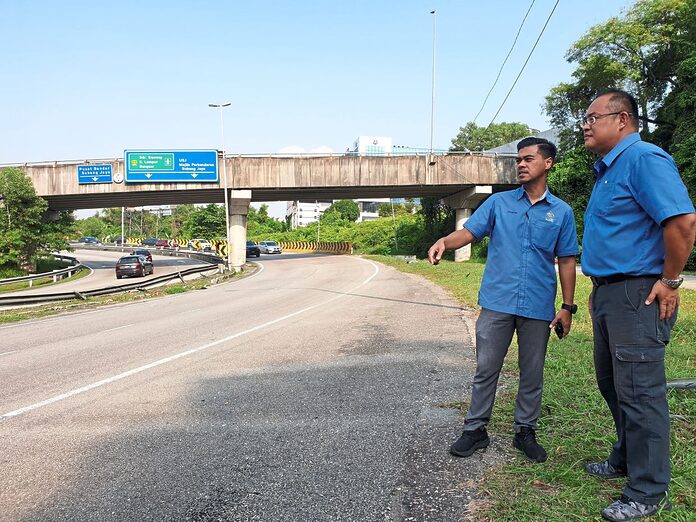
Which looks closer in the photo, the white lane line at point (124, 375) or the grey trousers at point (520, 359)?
the grey trousers at point (520, 359)

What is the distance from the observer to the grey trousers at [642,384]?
2.53m

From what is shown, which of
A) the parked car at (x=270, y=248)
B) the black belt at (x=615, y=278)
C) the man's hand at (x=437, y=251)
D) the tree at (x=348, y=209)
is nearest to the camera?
the black belt at (x=615, y=278)

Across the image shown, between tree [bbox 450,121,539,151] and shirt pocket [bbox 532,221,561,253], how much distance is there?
79.0m

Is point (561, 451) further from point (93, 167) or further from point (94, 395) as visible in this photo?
point (93, 167)

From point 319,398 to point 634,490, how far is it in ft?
9.50

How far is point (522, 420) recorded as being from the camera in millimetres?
3361

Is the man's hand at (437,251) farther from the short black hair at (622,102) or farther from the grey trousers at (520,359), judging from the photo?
the short black hair at (622,102)

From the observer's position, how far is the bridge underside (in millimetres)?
32000

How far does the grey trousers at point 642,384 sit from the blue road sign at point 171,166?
98.0ft

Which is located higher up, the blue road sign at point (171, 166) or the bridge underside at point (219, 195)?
the blue road sign at point (171, 166)

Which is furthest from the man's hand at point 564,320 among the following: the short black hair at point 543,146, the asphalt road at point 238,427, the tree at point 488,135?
the tree at point 488,135

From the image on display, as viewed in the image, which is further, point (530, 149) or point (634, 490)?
point (530, 149)

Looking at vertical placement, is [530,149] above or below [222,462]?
above

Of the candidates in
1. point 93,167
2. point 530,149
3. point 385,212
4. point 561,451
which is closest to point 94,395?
point 561,451
